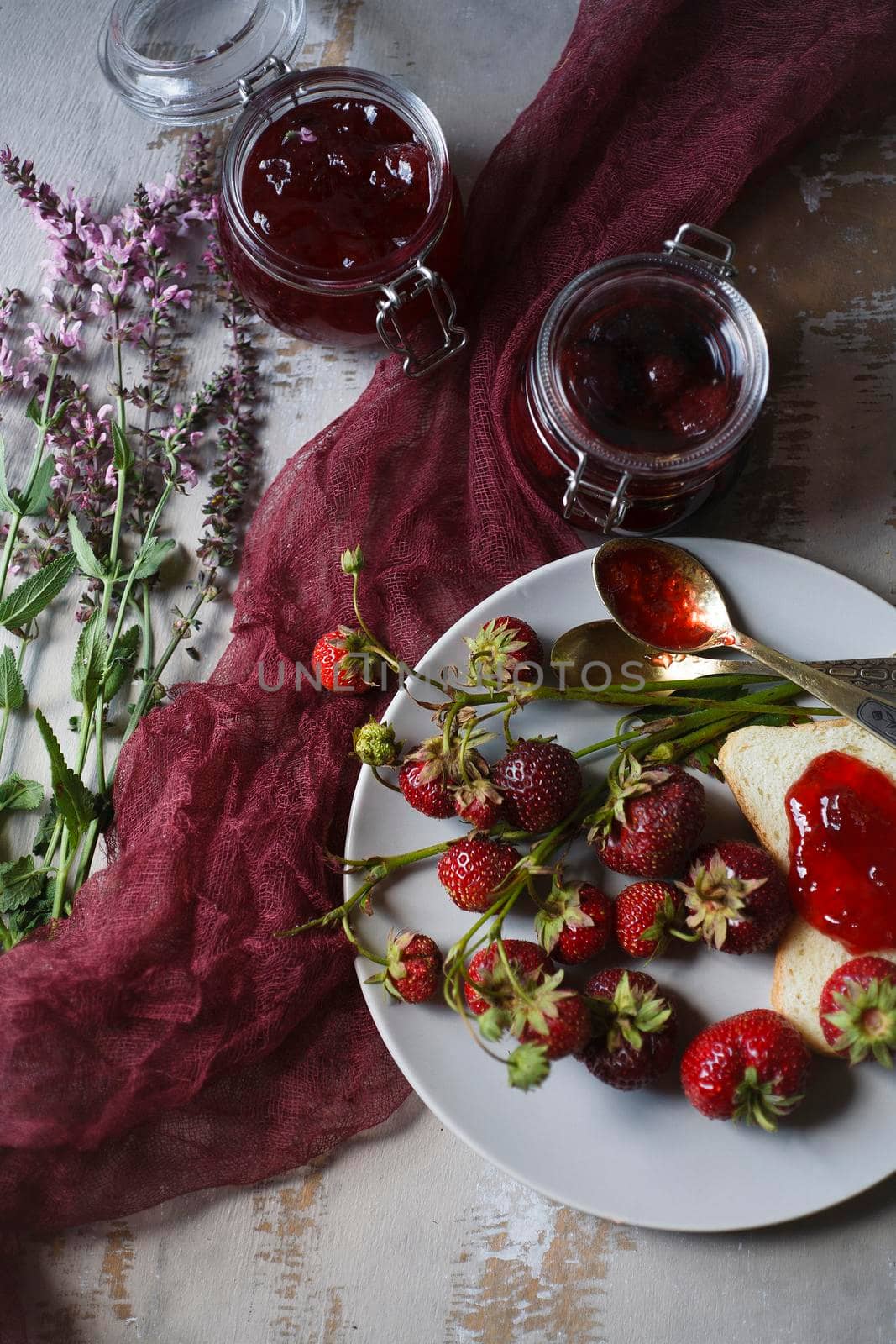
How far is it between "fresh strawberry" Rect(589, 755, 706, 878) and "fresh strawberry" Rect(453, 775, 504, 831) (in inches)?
6.2

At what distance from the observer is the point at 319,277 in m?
1.55

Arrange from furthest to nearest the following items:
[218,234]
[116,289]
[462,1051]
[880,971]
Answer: [116,289], [218,234], [462,1051], [880,971]

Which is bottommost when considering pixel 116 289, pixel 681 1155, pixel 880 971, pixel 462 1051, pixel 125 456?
pixel 681 1155

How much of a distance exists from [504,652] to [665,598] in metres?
0.29

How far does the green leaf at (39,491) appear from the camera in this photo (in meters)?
1.70

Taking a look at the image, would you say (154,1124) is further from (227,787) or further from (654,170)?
(654,170)

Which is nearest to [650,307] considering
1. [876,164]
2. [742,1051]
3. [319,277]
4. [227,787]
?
[319,277]

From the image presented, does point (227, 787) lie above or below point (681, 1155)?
above

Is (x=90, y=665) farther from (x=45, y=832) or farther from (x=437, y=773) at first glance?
(x=437, y=773)

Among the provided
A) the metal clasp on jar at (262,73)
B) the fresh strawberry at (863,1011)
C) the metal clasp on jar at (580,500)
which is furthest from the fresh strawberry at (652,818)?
the metal clasp on jar at (262,73)

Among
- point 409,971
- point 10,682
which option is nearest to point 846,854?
point 409,971

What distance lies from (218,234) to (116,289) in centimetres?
27

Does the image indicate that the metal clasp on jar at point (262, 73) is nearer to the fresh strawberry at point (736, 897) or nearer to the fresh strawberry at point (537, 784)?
the fresh strawberry at point (537, 784)

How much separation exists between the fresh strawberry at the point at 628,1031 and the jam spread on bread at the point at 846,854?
A: 0.26 metres
